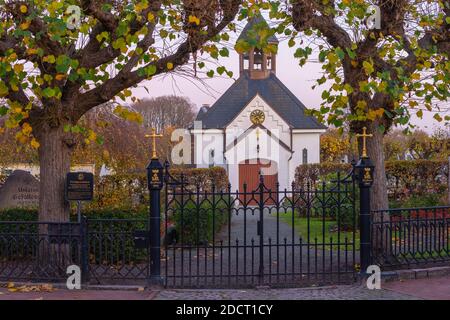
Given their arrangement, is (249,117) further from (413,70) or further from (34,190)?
(413,70)

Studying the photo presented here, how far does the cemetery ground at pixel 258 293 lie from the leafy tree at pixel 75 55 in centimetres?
176

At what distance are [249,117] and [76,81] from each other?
2817cm

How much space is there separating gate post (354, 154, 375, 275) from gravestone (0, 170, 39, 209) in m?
8.39

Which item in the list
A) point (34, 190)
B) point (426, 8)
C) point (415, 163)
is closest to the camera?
point (426, 8)

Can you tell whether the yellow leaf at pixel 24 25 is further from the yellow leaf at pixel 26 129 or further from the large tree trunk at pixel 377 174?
the large tree trunk at pixel 377 174

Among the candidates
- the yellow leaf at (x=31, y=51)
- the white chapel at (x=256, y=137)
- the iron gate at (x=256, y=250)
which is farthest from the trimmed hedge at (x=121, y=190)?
the white chapel at (x=256, y=137)

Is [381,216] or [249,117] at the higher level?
[249,117]

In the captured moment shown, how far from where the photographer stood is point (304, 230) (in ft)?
61.5

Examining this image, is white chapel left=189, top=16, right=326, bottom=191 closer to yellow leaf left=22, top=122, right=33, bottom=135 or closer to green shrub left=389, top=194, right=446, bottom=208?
green shrub left=389, top=194, right=446, bottom=208

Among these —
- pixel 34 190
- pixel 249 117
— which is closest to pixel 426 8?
pixel 34 190

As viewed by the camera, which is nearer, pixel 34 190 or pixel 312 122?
pixel 34 190

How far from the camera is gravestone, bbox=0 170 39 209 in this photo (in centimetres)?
1463

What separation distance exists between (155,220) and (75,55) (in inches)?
135

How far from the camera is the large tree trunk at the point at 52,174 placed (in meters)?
10.7
